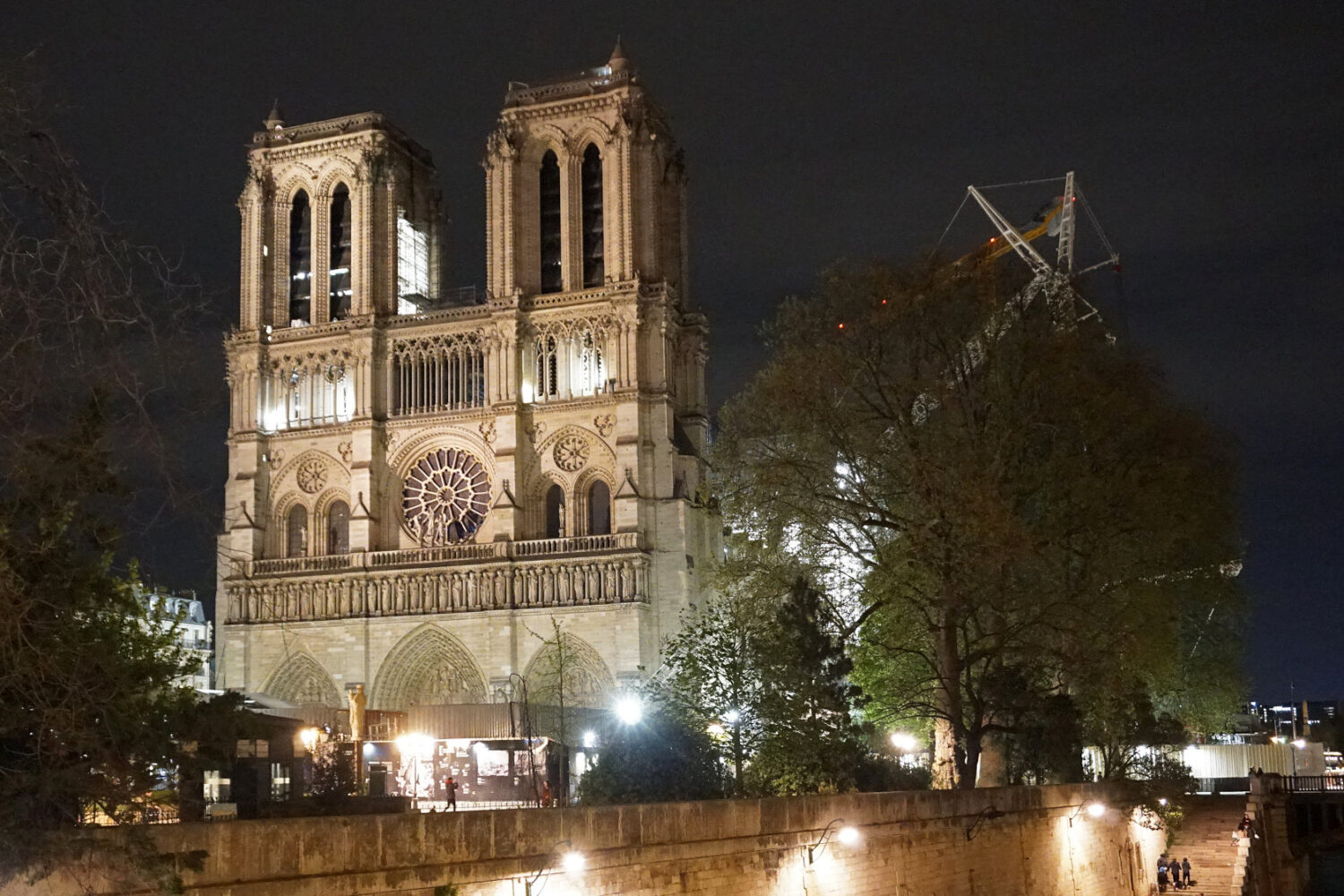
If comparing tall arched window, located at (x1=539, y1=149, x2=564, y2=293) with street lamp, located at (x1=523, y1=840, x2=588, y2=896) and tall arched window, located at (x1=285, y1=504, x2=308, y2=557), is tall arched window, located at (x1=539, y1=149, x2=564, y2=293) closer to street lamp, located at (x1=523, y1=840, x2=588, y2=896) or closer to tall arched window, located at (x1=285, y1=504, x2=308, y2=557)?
tall arched window, located at (x1=285, y1=504, x2=308, y2=557)

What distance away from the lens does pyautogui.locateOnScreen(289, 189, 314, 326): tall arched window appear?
5025cm

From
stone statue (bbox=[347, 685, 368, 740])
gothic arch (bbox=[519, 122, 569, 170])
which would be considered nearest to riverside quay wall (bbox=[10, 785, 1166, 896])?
stone statue (bbox=[347, 685, 368, 740])

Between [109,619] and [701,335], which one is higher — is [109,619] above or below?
below

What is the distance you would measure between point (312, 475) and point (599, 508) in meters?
9.25

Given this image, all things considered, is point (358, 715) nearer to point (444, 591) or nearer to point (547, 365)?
point (444, 591)

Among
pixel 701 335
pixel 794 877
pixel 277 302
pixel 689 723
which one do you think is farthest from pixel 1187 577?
pixel 277 302

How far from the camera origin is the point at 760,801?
1492cm

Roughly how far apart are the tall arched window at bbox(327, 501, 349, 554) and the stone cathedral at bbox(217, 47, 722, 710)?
64 mm

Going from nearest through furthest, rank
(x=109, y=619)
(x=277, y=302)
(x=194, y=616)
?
(x=109, y=619) → (x=277, y=302) → (x=194, y=616)

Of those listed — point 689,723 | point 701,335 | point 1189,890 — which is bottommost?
point 1189,890

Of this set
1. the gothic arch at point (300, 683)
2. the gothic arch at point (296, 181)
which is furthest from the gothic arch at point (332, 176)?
the gothic arch at point (300, 683)

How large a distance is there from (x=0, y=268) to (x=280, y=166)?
44685 mm

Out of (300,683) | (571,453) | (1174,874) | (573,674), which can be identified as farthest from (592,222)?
(1174,874)

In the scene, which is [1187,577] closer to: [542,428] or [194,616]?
[542,428]
